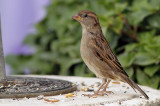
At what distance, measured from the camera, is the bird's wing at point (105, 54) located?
3150mm

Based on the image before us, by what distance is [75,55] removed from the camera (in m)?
5.25

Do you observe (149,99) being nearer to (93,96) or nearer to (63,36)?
(93,96)

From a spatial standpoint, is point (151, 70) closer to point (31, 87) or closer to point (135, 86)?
point (135, 86)

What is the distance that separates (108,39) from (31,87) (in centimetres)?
189

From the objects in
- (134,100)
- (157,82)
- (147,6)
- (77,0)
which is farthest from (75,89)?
(77,0)

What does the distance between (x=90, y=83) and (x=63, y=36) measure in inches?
77.6

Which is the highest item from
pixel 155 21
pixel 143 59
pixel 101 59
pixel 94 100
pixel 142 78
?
pixel 155 21

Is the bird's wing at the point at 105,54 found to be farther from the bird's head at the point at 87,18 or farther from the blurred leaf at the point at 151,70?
Answer: the blurred leaf at the point at 151,70

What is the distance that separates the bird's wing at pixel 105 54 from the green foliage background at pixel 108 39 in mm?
1202

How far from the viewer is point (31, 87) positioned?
326cm

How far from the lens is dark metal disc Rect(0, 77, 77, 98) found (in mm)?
3000

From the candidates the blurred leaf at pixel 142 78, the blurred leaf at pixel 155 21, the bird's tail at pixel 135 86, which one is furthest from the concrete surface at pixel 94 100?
the blurred leaf at pixel 155 21

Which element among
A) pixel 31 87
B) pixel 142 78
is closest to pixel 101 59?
pixel 31 87

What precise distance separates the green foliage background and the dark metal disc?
122cm
